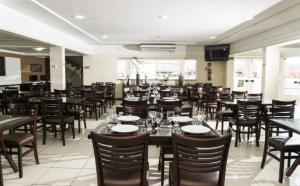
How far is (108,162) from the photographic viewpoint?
2.05m

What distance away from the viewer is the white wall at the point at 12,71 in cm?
1251

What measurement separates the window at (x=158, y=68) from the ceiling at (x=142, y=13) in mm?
4744

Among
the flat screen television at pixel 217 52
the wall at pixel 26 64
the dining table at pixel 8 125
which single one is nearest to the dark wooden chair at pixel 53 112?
the dining table at pixel 8 125

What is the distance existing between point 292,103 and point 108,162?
388 centimetres

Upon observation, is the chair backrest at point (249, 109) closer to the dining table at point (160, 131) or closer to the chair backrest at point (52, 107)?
the dining table at point (160, 131)

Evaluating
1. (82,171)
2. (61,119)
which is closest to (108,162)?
(82,171)

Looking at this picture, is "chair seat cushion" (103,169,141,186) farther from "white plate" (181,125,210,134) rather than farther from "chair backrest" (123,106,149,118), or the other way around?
"chair backrest" (123,106,149,118)

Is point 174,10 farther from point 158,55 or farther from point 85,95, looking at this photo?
point 158,55

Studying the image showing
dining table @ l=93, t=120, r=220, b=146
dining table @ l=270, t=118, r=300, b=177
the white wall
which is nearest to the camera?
dining table @ l=93, t=120, r=220, b=146

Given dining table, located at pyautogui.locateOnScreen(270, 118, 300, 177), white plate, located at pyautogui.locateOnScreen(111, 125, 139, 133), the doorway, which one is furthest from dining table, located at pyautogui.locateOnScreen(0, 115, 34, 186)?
the doorway

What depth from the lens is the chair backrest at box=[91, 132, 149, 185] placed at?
6.33ft

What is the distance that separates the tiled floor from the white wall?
961 centimetres

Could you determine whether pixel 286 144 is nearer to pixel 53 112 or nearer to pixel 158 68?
pixel 53 112

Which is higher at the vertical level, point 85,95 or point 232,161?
point 85,95
